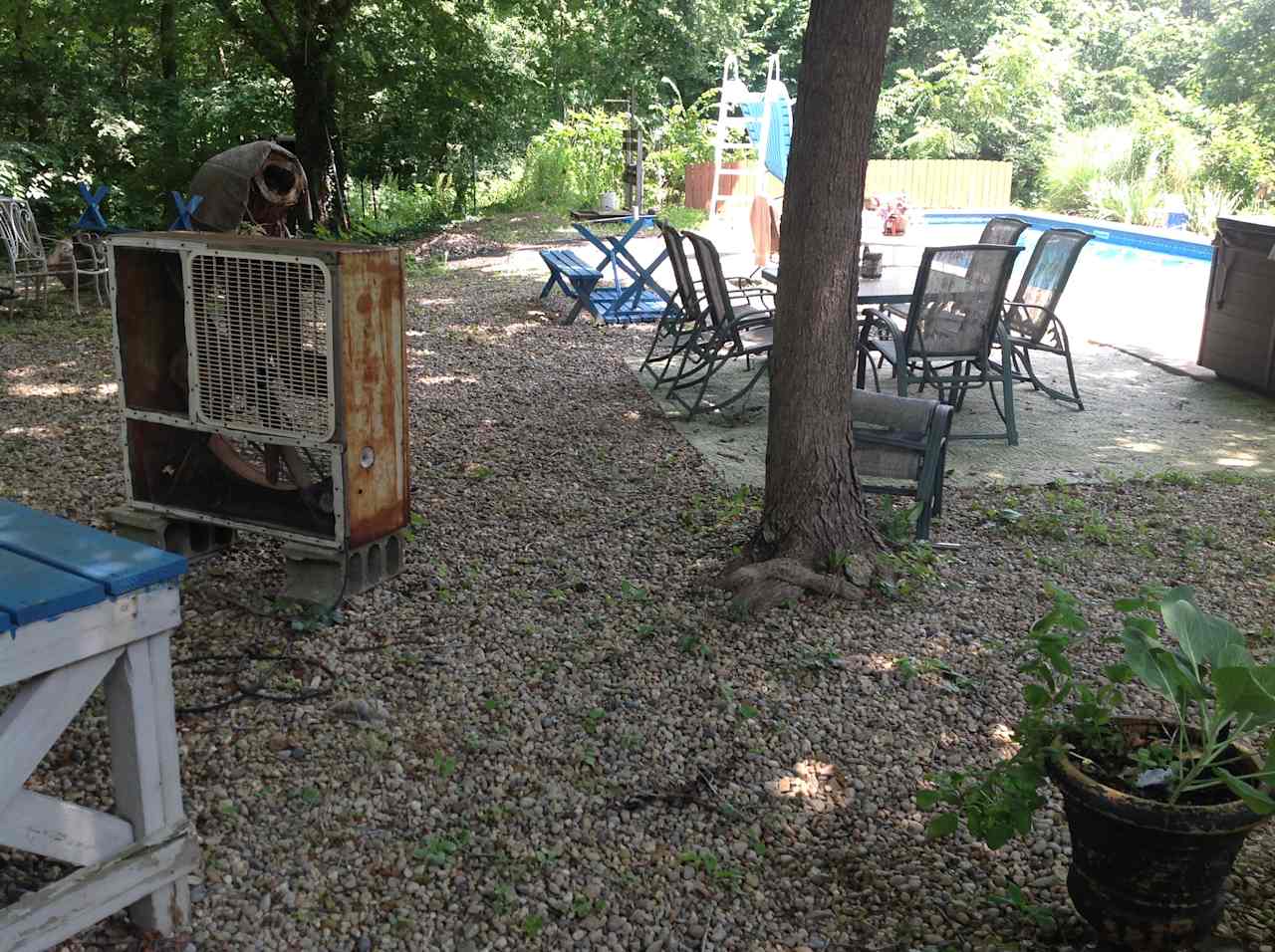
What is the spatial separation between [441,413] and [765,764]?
11.7ft

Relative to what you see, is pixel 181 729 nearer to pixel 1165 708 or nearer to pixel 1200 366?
pixel 1165 708

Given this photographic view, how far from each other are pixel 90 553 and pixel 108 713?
0.28 m

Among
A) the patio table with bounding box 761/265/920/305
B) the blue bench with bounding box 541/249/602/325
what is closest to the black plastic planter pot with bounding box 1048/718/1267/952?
the patio table with bounding box 761/265/920/305

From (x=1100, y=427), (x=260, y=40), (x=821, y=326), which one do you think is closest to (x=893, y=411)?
(x=821, y=326)

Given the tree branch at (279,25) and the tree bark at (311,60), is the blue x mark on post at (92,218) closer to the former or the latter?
the tree bark at (311,60)

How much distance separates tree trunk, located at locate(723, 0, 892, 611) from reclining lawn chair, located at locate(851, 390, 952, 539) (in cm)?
37

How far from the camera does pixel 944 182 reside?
2042cm

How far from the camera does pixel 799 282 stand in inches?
137

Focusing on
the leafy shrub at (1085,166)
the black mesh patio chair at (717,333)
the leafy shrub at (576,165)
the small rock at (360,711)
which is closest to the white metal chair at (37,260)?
the black mesh patio chair at (717,333)

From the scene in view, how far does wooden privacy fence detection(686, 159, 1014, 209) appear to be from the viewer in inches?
784

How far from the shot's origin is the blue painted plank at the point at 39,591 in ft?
5.59

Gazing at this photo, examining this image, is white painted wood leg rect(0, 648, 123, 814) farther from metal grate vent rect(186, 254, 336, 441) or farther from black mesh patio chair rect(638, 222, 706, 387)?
black mesh patio chair rect(638, 222, 706, 387)

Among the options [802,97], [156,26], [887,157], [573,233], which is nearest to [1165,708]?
[802,97]

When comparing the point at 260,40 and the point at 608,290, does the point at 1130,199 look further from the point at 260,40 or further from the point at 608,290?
the point at 260,40
